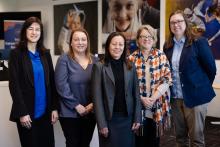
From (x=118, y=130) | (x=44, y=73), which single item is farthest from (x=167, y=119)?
(x=44, y=73)

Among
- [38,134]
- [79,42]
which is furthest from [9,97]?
[79,42]

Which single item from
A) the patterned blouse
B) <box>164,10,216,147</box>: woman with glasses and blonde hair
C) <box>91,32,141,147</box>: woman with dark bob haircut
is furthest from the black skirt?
<box>164,10,216,147</box>: woman with glasses and blonde hair

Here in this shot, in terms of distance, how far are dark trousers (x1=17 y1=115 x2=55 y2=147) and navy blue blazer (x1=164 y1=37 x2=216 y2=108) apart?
1164mm

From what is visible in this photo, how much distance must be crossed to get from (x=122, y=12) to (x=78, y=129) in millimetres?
4382

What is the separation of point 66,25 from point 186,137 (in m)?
5.30

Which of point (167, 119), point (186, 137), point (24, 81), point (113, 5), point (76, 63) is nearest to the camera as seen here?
point (24, 81)

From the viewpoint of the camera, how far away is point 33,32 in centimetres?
228

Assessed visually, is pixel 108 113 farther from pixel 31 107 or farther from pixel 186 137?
pixel 186 137

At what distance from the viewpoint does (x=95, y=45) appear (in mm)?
7031

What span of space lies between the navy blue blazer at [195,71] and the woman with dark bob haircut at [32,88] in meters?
1.09

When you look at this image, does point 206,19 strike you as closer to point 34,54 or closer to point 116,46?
point 116,46

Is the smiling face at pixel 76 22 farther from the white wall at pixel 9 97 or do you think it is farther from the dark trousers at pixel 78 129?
the dark trousers at pixel 78 129

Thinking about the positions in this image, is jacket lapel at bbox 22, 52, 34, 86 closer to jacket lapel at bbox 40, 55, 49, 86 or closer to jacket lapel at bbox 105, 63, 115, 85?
jacket lapel at bbox 40, 55, 49, 86

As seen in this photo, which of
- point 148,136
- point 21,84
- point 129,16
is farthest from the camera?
point 129,16
